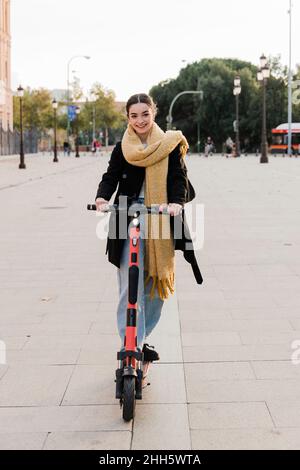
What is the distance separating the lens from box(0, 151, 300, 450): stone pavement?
12.6ft

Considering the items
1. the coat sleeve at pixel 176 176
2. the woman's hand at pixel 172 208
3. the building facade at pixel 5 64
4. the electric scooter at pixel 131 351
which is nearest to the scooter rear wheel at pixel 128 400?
the electric scooter at pixel 131 351

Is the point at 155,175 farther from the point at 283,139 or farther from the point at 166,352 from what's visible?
the point at 283,139

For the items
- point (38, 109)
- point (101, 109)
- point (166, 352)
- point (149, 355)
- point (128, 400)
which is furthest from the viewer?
point (38, 109)

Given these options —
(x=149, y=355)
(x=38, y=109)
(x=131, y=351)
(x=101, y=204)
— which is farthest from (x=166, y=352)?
(x=38, y=109)

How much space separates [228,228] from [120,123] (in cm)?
9183

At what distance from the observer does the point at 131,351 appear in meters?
4.09

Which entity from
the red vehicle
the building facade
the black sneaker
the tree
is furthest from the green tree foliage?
the black sneaker

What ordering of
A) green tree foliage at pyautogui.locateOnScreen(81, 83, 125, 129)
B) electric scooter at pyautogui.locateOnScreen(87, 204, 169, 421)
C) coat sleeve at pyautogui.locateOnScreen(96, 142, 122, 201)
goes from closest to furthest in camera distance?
electric scooter at pyautogui.locateOnScreen(87, 204, 169, 421) < coat sleeve at pyautogui.locateOnScreen(96, 142, 122, 201) < green tree foliage at pyautogui.locateOnScreen(81, 83, 125, 129)

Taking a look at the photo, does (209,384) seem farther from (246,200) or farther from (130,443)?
(246,200)

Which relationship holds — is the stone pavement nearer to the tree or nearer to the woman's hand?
the woman's hand

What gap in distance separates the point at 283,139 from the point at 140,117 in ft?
214

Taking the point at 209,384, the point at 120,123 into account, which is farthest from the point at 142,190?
the point at 120,123

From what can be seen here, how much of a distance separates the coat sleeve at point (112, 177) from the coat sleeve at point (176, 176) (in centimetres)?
30
